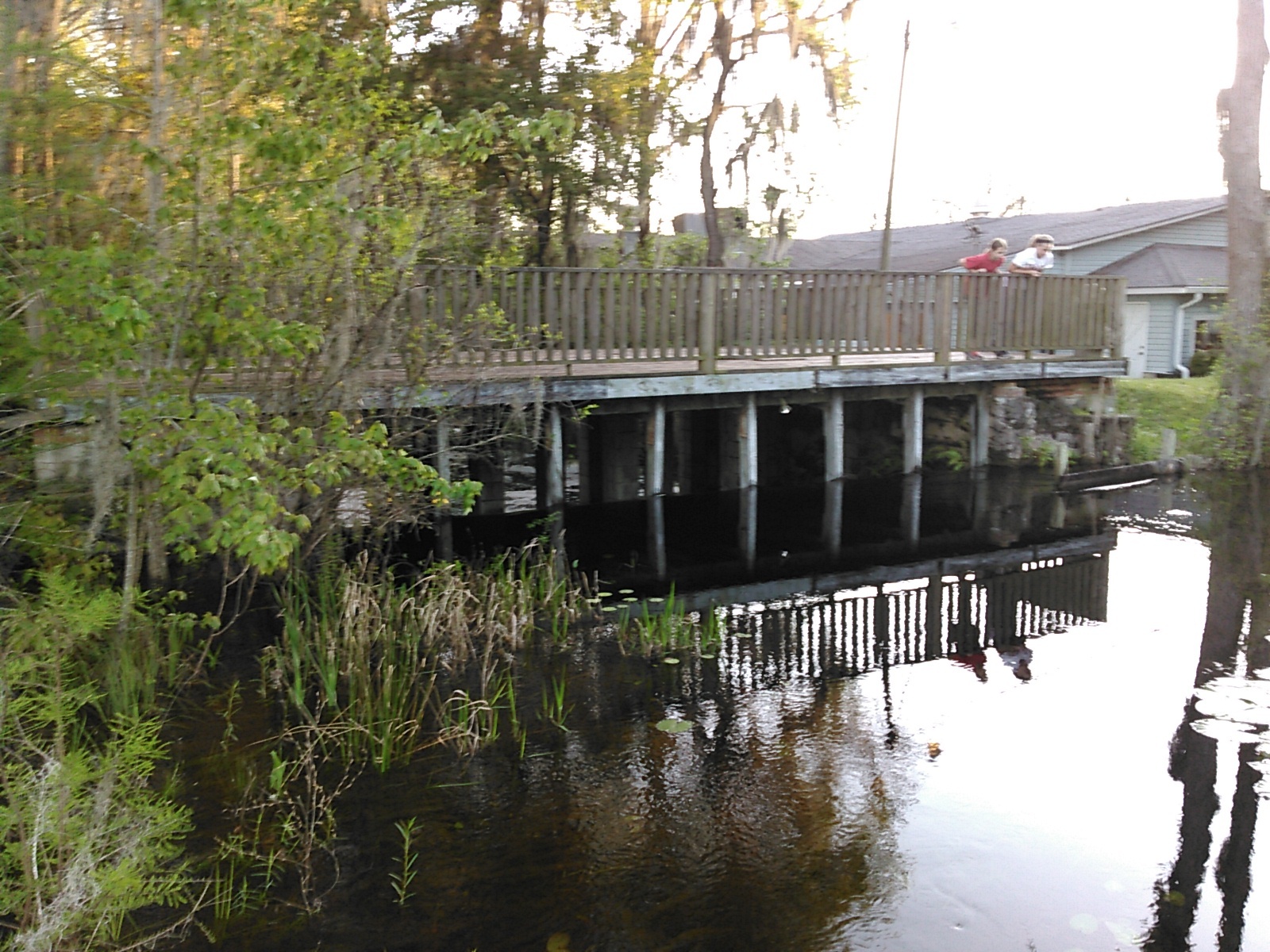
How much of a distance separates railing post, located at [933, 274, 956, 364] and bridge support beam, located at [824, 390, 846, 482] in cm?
130

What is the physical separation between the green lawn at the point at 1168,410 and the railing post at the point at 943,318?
13.3ft

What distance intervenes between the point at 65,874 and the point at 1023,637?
6.40 metres

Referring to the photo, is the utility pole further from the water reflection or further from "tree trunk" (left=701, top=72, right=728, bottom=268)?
the water reflection

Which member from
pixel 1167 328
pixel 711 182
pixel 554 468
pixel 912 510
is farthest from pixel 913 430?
pixel 1167 328

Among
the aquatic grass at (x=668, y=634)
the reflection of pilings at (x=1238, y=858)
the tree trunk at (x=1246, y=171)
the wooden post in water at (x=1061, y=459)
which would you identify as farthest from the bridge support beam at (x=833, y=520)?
the tree trunk at (x=1246, y=171)

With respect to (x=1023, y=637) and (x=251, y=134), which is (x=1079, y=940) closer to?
(x=1023, y=637)

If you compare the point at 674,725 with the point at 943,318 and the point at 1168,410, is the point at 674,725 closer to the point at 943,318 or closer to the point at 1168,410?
the point at 943,318

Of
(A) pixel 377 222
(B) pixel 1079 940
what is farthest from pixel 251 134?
(B) pixel 1079 940

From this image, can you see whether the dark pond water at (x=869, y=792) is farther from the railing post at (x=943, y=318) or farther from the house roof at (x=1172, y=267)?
the house roof at (x=1172, y=267)

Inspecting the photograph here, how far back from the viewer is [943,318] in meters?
13.2

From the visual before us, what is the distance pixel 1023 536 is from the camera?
11.3 meters

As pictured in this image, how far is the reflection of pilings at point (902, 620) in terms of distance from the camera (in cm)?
741

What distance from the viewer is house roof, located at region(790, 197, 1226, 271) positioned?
2458 cm

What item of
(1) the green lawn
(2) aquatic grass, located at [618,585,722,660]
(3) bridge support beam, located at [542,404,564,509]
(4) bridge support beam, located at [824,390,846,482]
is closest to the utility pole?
(1) the green lawn
